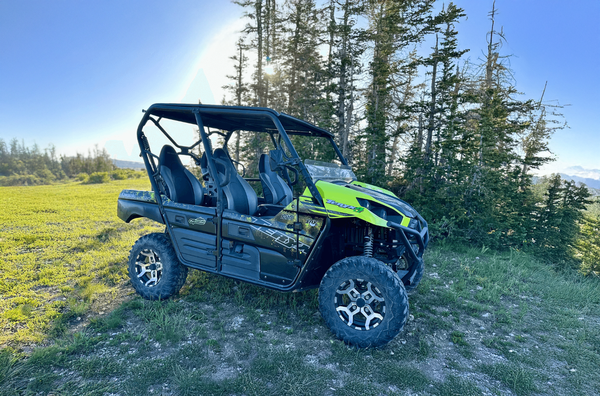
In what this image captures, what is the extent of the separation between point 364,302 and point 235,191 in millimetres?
2252

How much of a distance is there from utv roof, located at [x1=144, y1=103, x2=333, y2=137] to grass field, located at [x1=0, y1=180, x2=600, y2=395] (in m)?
2.51

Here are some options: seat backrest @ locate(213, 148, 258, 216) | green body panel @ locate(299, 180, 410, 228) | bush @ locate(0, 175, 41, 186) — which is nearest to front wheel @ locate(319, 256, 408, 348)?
green body panel @ locate(299, 180, 410, 228)

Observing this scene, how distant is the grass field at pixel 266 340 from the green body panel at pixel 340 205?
54.9 inches

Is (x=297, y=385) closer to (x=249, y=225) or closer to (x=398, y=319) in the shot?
(x=398, y=319)

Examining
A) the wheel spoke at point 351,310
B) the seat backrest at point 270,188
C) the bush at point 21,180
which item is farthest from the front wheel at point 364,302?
the bush at point 21,180

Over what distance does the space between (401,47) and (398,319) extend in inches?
486

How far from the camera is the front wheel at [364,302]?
3.19 meters

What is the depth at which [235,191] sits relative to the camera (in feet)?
14.4

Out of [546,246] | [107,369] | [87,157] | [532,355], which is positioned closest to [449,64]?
[546,246]

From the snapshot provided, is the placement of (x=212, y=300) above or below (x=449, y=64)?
below

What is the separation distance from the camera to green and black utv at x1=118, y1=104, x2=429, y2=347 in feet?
11.0

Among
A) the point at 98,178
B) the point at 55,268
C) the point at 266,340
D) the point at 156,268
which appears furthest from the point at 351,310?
the point at 98,178

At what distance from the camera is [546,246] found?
923 centimetres

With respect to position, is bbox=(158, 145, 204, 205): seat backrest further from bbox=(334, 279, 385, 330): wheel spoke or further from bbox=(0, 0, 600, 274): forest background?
bbox=(0, 0, 600, 274): forest background
